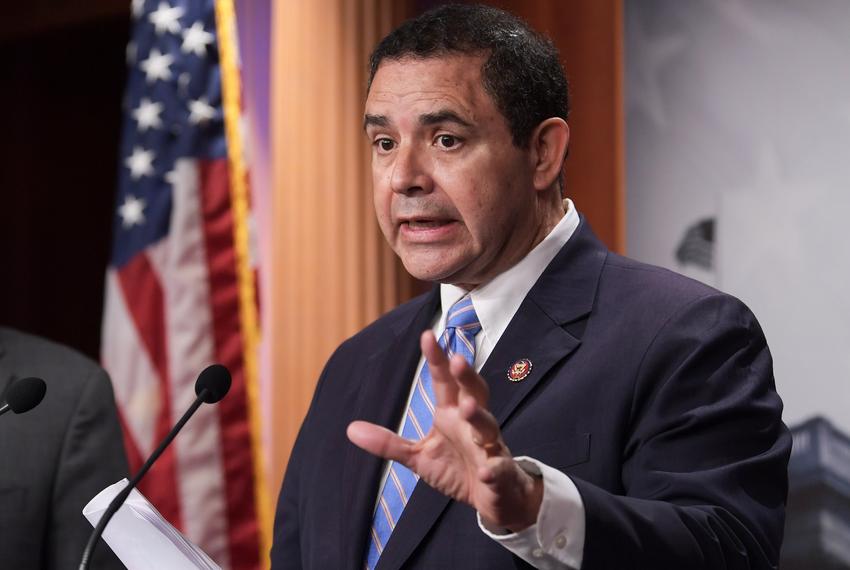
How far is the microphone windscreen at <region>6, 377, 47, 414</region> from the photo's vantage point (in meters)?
1.52

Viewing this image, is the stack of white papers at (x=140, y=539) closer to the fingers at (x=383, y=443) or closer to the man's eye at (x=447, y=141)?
the fingers at (x=383, y=443)

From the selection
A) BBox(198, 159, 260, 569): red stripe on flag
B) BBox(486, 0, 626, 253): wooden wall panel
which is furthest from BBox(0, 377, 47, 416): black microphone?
BBox(486, 0, 626, 253): wooden wall panel

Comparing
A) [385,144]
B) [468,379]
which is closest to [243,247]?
[385,144]

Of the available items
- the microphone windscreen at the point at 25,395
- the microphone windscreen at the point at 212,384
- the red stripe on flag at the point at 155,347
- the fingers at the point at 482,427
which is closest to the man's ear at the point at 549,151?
the microphone windscreen at the point at 212,384

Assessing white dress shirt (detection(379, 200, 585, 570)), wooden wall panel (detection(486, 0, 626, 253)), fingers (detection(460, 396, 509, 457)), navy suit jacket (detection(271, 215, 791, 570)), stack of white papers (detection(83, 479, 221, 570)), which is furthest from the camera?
wooden wall panel (detection(486, 0, 626, 253))

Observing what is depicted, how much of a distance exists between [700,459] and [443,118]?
628mm

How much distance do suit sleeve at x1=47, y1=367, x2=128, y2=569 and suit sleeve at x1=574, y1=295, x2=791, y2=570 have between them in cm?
103

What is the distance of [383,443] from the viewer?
1184 millimetres

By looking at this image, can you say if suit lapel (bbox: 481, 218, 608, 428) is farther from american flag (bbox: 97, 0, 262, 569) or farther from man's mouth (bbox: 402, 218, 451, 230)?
american flag (bbox: 97, 0, 262, 569)

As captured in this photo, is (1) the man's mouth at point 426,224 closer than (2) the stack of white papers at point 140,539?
No

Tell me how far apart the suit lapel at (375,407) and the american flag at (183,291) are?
1.53m

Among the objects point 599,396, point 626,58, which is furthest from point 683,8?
point 599,396

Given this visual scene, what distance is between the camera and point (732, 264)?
3.06 m

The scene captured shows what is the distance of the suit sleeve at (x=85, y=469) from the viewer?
Answer: 6.40 ft
